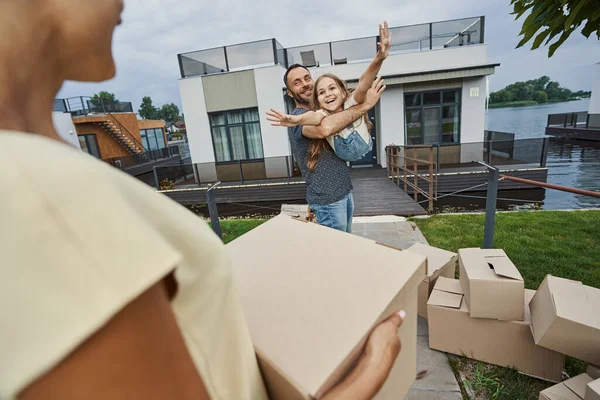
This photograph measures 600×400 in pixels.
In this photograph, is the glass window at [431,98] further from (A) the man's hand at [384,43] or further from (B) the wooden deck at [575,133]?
(B) the wooden deck at [575,133]

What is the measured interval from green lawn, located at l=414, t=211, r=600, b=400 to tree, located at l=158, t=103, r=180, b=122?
67452 millimetres

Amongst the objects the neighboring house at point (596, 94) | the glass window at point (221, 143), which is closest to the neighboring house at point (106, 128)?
the glass window at point (221, 143)

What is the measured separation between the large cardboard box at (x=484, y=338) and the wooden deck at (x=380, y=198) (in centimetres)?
386

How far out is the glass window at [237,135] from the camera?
38.4 ft

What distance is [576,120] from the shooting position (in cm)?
2067

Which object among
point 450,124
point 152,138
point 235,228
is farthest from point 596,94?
Answer: point 152,138

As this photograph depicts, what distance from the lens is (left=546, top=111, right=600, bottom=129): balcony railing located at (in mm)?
18609

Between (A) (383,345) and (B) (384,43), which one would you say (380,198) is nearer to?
(B) (384,43)

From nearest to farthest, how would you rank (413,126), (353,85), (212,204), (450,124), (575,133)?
(212,204) < (353,85) < (450,124) < (413,126) < (575,133)

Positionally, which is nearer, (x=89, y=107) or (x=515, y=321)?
(x=515, y=321)

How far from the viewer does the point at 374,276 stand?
0.83 metres

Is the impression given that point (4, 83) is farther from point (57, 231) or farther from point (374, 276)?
point (374, 276)

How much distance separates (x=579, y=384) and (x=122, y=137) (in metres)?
24.0

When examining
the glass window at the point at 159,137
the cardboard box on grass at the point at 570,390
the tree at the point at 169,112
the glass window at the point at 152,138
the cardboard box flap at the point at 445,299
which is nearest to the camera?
the cardboard box on grass at the point at 570,390
